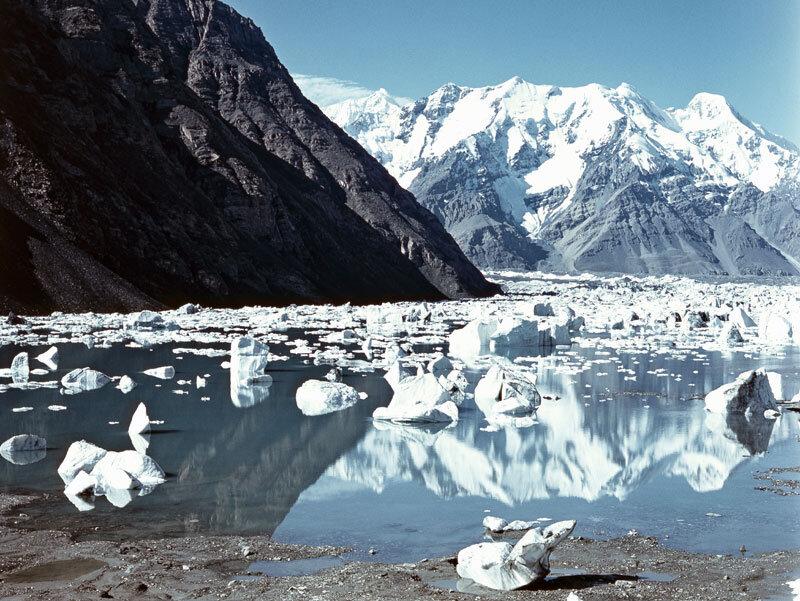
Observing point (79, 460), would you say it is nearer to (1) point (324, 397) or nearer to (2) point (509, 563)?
(2) point (509, 563)

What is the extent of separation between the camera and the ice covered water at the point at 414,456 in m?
11.7

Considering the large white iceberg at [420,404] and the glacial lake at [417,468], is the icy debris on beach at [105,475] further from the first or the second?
the large white iceberg at [420,404]

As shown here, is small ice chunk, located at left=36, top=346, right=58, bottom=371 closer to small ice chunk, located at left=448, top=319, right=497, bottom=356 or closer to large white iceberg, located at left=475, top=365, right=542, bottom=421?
large white iceberg, located at left=475, top=365, right=542, bottom=421

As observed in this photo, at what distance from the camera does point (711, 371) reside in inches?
1177

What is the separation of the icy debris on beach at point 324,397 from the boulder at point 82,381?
5789 millimetres

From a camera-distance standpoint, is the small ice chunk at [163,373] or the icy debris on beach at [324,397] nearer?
the icy debris on beach at [324,397]

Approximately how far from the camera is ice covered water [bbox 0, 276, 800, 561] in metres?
11.7

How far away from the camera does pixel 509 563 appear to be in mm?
9195

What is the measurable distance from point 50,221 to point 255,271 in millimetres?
18526

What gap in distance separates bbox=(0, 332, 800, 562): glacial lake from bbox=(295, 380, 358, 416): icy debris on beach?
37 centimetres

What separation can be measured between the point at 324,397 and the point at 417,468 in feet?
22.3

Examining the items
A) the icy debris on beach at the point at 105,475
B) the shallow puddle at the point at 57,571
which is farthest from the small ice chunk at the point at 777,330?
the shallow puddle at the point at 57,571

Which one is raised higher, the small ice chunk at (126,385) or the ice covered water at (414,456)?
the small ice chunk at (126,385)

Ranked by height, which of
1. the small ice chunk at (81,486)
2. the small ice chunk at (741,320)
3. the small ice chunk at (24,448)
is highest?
the small ice chunk at (741,320)
